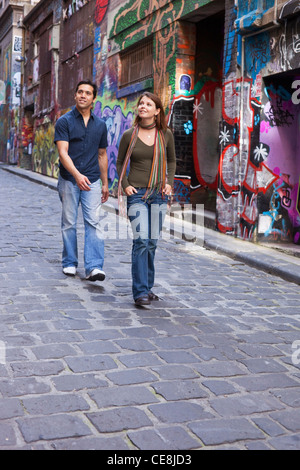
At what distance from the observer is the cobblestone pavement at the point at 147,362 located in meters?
2.61

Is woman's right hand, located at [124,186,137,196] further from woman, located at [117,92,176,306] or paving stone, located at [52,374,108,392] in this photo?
paving stone, located at [52,374,108,392]

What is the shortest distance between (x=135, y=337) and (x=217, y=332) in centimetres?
67

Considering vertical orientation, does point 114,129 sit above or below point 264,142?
above

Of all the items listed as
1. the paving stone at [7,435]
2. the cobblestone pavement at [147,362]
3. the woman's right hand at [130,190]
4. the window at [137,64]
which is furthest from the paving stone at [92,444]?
the window at [137,64]

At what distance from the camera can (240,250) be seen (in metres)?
7.70

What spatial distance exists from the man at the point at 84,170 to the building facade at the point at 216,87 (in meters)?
3.38

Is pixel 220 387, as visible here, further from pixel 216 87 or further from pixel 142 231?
pixel 216 87

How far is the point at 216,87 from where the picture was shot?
36.6ft

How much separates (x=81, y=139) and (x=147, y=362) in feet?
9.20

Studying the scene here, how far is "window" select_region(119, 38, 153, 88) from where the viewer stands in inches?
490

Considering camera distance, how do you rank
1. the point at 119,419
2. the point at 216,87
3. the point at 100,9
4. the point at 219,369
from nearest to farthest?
1. the point at 119,419
2. the point at 219,369
3. the point at 216,87
4. the point at 100,9

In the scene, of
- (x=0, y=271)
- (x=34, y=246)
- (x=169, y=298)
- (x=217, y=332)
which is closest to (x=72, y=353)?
(x=217, y=332)

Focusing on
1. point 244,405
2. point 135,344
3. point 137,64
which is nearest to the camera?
point 244,405

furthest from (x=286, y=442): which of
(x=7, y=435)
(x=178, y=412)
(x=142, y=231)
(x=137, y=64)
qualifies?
(x=137, y=64)
